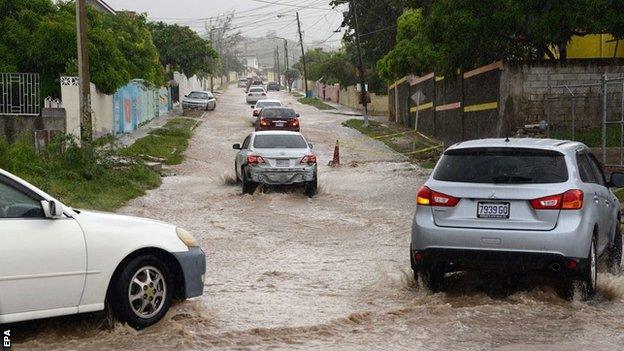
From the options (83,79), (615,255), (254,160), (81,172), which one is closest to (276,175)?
(254,160)

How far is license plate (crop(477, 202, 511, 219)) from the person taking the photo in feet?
30.2

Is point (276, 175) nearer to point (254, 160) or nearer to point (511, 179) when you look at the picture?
point (254, 160)

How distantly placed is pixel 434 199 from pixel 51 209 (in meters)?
3.90

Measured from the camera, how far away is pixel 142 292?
315 inches

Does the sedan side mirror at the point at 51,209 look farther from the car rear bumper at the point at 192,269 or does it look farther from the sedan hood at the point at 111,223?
the car rear bumper at the point at 192,269

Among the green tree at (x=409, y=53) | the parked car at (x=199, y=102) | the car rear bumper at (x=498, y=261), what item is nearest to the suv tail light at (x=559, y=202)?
the car rear bumper at (x=498, y=261)

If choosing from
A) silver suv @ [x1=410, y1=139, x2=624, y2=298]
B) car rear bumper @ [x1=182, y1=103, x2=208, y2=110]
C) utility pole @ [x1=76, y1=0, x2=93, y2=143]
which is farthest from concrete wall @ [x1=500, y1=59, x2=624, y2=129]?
car rear bumper @ [x1=182, y1=103, x2=208, y2=110]

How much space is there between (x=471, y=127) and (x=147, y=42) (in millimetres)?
23267

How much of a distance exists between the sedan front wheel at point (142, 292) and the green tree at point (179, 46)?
5879 centimetres

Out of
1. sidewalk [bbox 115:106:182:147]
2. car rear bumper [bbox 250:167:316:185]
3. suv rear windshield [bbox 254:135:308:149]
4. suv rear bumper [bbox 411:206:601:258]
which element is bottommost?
car rear bumper [bbox 250:167:316:185]

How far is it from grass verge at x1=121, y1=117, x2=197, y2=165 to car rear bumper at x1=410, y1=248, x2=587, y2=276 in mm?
18067

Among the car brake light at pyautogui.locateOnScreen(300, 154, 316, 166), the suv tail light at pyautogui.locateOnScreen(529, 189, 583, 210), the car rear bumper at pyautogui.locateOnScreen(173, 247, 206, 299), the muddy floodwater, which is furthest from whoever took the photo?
the car brake light at pyautogui.locateOnScreen(300, 154, 316, 166)

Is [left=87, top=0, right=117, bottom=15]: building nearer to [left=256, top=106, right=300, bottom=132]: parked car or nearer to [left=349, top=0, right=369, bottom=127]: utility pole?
[left=349, top=0, right=369, bottom=127]: utility pole

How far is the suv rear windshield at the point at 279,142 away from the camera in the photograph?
857 inches
